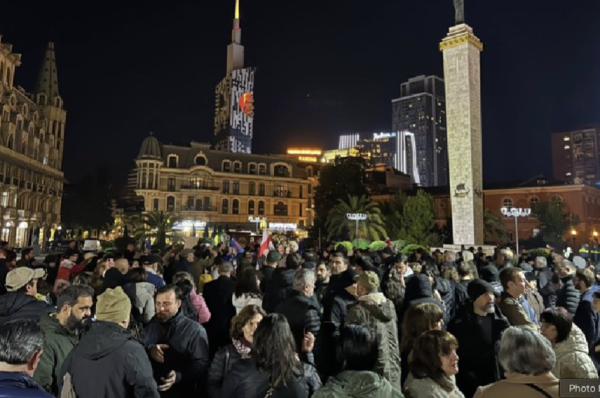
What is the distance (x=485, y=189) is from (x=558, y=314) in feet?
166

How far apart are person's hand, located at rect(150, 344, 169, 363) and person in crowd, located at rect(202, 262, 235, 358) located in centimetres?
238

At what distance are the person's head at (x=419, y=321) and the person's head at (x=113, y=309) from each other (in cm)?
252

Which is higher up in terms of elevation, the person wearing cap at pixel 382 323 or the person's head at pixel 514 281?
the person's head at pixel 514 281

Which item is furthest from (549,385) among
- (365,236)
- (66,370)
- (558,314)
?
(365,236)

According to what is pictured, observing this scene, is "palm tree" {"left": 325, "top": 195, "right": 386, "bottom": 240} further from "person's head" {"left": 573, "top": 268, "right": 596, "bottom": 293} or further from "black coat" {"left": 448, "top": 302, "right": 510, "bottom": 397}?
"black coat" {"left": 448, "top": 302, "right": 510, "bottom": 397}

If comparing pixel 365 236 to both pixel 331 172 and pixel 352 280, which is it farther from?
pixel 352 280

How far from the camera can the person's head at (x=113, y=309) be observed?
3062 mm

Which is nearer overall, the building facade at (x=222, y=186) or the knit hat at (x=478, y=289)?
the knit hat at (x=478, y=289)

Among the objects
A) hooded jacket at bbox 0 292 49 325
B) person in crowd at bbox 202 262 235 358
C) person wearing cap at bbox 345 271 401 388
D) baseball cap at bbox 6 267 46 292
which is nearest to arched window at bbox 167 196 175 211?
person in crowd at bbox 202 262 235 358

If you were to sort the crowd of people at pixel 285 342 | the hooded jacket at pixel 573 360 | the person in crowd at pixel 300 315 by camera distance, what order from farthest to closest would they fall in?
the person in crowd at pixel 300 315 < the hooded jacket at pixel 573 360 < the crowd of people at pixel 285 342

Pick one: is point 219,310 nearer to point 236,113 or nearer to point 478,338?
point 478,338

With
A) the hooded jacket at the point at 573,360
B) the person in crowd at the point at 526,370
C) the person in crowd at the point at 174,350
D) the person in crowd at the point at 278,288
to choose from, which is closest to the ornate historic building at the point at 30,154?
the person in crowd at the point at 278,288

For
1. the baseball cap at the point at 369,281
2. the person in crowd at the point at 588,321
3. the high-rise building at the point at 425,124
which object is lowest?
the person in crowd at the point at 588,321

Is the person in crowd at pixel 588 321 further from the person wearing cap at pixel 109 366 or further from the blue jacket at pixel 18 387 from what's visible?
the blue jacket at pixel 18 387
